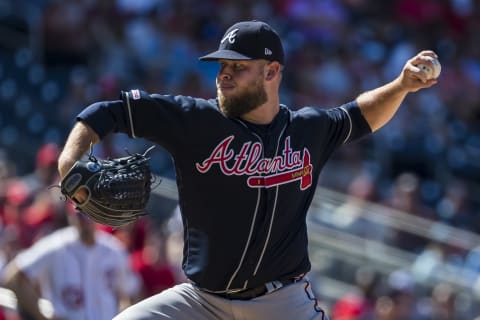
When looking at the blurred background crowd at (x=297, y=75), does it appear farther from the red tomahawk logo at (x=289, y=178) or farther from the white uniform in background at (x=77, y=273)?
the red tomahawk logo at (x=289, y=178)

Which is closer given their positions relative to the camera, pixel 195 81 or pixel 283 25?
pixel 195 81

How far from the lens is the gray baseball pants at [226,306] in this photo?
4543mm

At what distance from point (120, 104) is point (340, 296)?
5.35 meters

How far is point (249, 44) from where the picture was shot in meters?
4.73

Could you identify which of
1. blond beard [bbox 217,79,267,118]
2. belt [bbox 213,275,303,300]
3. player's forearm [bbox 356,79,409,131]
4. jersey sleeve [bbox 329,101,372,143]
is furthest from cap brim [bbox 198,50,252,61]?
belt [bbox 213,275,303,300]

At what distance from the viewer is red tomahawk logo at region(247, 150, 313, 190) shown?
4.68 meters

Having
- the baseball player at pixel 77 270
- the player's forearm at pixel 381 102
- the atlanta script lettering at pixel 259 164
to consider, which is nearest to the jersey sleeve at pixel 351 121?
the player's forearm at pixel 381 102

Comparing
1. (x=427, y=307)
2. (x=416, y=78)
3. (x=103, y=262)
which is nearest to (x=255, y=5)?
(x=427, y=307)

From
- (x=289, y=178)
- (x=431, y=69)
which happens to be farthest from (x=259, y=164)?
(x=431, y=69)

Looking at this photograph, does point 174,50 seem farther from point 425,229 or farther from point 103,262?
point 103,262

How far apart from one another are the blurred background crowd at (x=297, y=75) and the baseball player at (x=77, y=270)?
197cm

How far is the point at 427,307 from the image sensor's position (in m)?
8.77

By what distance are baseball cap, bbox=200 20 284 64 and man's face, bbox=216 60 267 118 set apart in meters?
0.04

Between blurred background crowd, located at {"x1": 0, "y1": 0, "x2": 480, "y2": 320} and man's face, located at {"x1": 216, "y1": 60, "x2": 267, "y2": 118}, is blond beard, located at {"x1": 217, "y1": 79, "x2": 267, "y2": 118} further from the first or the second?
blurred background crowd, located at {"x1": 0, "y1": 0, "x2": 480, "y2": 320}
